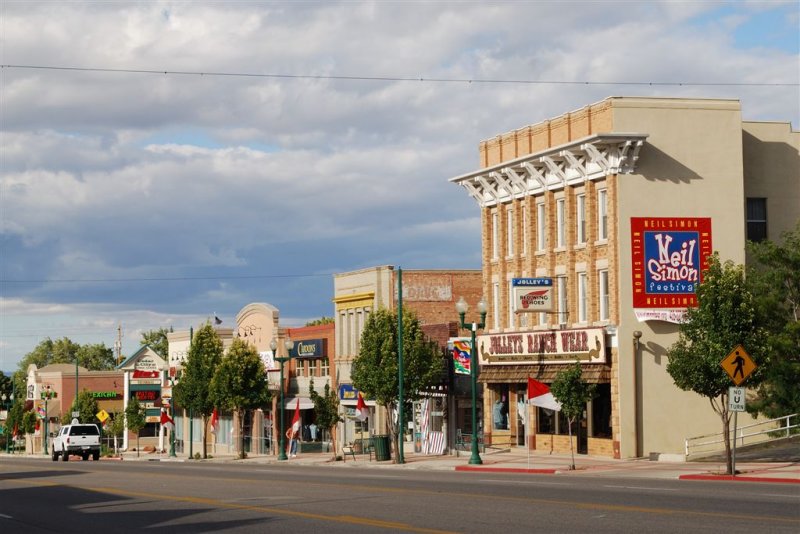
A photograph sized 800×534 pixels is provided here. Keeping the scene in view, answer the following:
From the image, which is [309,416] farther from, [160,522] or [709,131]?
[160,522]

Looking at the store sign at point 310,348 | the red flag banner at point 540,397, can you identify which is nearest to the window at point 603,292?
the red flag banner at point 540,397

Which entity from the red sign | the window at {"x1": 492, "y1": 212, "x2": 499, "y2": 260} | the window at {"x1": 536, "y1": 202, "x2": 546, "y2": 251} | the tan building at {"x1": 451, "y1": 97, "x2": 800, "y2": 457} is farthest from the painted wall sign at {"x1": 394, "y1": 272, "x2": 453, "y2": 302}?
the red sign

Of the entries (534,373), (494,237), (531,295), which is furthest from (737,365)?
(494,237)

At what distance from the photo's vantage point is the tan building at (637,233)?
150 feet

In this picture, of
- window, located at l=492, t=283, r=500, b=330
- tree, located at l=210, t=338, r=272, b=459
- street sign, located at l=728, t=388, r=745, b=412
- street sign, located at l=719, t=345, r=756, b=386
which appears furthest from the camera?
tree, located at l=210, t=338, r=272, b=459

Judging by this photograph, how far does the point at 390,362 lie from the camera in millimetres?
52094

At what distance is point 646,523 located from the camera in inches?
728

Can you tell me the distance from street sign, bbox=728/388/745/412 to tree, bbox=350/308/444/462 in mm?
21770

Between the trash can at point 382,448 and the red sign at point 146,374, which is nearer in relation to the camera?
the trash can at point 382,448

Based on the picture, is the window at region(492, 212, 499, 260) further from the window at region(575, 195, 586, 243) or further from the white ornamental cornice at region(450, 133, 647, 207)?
the window at region(575, 195, 586, 243)

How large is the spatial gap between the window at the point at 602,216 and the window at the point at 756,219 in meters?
6.27

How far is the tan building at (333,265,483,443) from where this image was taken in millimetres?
65188

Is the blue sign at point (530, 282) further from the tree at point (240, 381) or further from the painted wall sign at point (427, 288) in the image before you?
the tree at point (240, 381)

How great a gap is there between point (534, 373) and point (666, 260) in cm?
807
